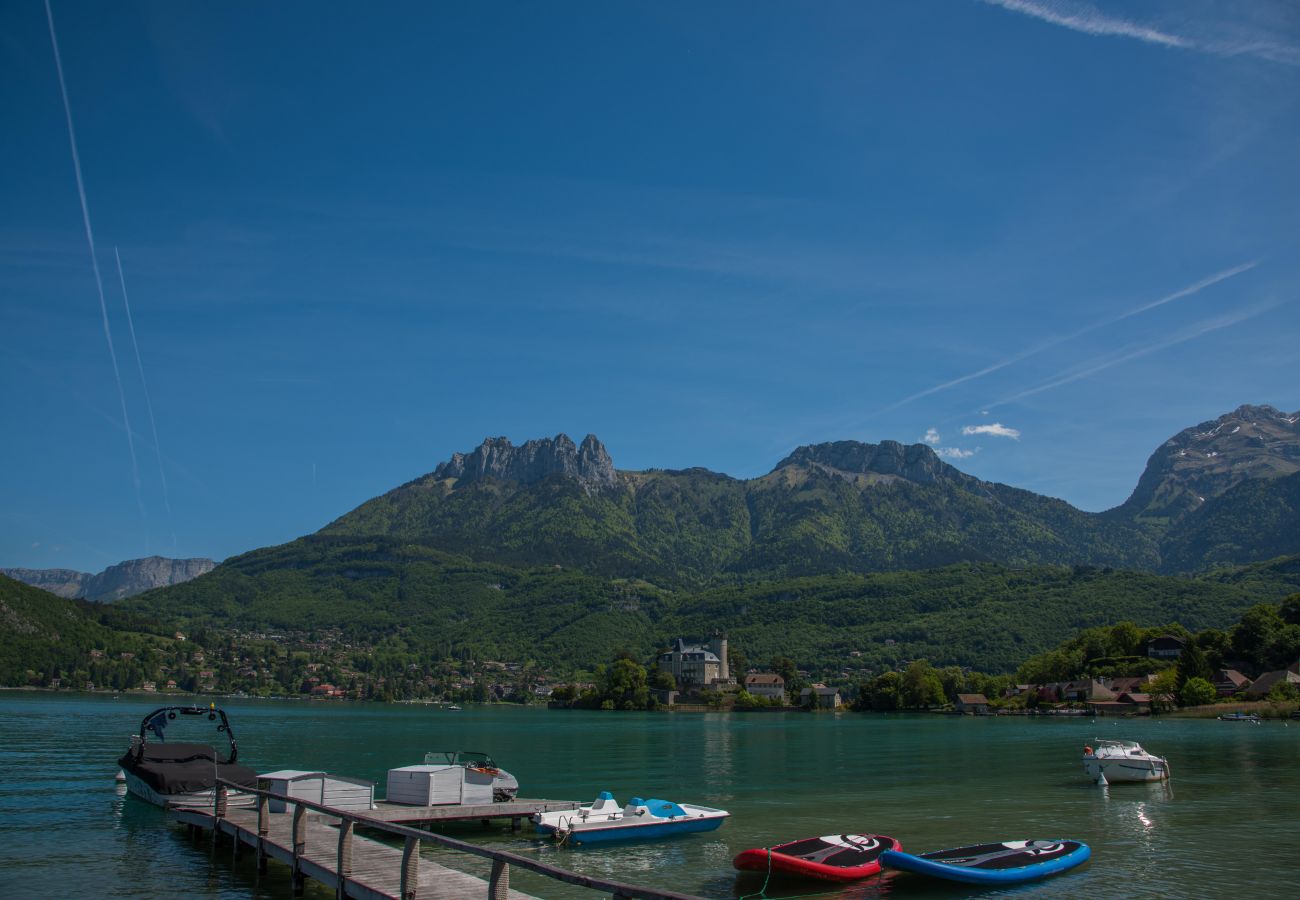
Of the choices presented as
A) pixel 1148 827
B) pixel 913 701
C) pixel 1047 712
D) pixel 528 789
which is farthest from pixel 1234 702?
pixel 528 789

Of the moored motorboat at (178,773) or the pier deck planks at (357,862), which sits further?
the moored motorboat at (178,773)

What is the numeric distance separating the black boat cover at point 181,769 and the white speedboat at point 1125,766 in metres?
43.7

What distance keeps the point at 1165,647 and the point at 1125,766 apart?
132m

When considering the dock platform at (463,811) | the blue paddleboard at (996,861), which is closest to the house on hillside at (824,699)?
the dock platform at (463,811)

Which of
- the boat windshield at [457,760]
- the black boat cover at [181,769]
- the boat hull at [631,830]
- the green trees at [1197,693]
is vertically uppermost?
the boat windshield at [457,760]

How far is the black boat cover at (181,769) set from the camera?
Result: 37.2 m

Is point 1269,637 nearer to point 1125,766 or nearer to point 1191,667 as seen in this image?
point 1191,667

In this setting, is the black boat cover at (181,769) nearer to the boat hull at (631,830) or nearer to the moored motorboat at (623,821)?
the moored motorboat at (623,821)

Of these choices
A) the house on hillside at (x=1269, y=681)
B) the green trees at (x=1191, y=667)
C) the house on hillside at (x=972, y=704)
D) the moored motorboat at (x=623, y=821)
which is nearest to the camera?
the moored motorboat at (x=623, y=821)

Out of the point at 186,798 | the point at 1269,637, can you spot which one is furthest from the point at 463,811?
the point at 1269,637

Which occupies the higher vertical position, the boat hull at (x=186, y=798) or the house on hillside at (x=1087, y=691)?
the boat hull at (x=186, y=798)

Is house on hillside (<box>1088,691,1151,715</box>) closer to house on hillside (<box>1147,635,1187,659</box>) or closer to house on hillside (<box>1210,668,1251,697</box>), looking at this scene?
house on hillside (<box>1210,668,1251,697</box>)

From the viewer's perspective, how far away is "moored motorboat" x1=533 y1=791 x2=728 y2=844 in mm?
30672

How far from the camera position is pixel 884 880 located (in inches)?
992
